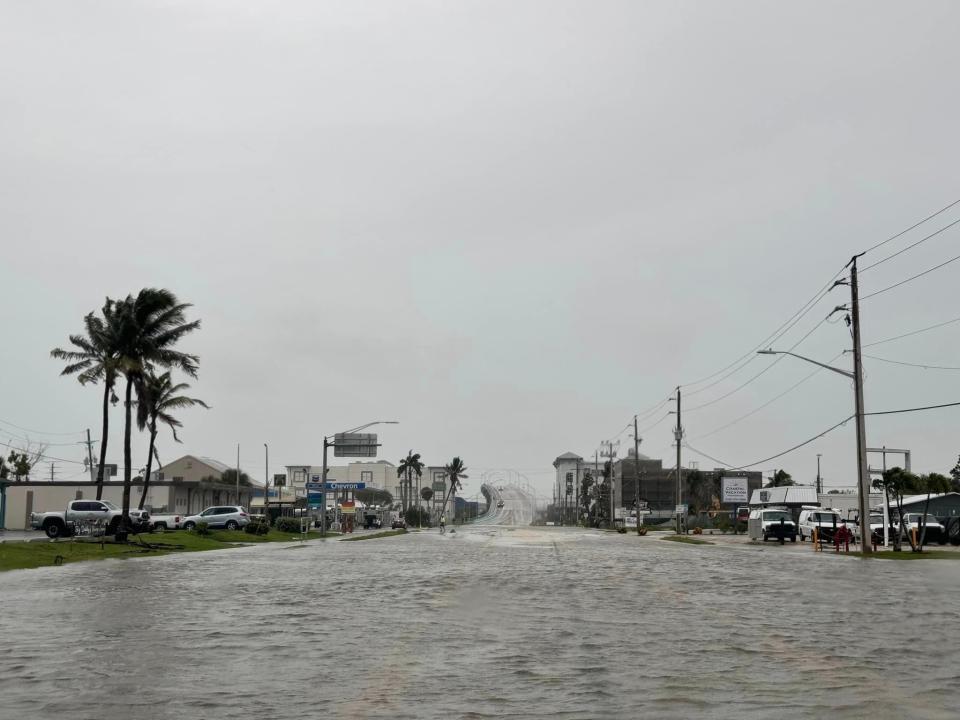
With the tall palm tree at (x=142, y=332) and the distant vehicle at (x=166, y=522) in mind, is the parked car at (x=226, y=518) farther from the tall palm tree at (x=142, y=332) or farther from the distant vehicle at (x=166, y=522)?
the tall palm tree at (x=142, y=332)

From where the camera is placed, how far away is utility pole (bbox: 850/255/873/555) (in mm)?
43031

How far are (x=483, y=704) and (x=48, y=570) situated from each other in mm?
24520

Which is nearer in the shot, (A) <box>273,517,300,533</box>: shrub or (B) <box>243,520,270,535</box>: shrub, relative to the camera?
(B) <box>243,520,270,535</box>: shrub

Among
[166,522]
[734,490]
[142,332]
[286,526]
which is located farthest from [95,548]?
[734,490]

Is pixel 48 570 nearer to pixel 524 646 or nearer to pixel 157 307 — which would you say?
pixel 524 646

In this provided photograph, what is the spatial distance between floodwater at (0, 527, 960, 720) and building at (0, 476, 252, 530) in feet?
224

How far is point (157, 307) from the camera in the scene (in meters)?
53.3

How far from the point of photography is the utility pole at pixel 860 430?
1694 inches

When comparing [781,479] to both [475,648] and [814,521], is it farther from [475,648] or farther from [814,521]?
[475,648]

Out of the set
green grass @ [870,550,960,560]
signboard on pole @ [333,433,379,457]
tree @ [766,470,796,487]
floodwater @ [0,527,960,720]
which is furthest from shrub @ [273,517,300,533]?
tree @ [766,470,796,487]

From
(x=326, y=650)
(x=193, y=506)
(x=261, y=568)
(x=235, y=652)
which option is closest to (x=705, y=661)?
(x=326, y=650)

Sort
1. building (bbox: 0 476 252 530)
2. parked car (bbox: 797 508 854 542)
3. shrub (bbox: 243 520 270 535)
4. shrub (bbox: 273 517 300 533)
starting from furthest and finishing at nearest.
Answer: building (bbox: 0 476 252 530)
shrub (bbox: 273 517 300 533)
shrub (bbox: 243 520 270 535)
parked car (bbox: 797 508 854 542)

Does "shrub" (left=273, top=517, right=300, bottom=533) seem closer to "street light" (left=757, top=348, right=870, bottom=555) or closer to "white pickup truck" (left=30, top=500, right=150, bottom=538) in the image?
"white pickup truck" (left=30, top=500, right=150, bottom=538)

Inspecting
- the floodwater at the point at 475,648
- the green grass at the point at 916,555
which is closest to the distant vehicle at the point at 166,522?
the floodwater at the point at 475,648
